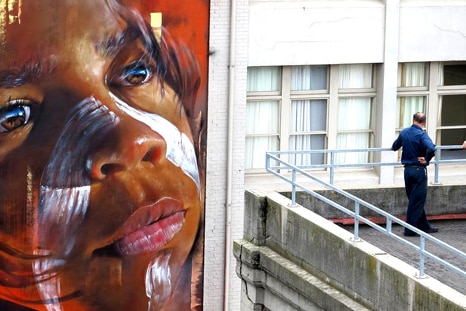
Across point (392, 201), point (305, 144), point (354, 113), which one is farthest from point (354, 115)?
point (392, 201)

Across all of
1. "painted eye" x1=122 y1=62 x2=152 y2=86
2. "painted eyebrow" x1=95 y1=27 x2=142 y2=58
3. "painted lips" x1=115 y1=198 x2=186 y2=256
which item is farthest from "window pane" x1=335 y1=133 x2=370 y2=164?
"painted eyebrow" x1=95 y1=27 x2=142 y2=58

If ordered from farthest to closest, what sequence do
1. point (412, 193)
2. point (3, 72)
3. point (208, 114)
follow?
point (208, 114), point (3, 72), point (412, 193)

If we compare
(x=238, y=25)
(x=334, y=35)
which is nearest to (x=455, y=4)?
(x=334, y=35)

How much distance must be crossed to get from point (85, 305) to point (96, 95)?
3897mm

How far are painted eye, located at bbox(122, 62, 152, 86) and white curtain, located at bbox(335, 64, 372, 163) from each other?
162 inches

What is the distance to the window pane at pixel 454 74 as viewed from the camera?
33031 mm

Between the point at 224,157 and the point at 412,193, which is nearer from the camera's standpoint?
the point at 412,193

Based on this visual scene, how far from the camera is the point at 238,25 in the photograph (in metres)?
30.6

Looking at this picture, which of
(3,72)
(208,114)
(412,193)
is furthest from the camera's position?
(208,114)

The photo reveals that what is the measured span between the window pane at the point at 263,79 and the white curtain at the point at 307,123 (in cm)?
63

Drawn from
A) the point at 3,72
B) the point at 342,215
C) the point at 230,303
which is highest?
the point at 3,72

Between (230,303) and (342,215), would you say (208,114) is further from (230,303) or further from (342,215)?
(342,215)

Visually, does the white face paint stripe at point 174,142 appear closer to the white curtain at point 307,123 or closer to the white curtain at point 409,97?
the white curtain at point 307,123

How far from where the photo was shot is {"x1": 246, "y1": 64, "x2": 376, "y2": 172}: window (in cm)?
3180
